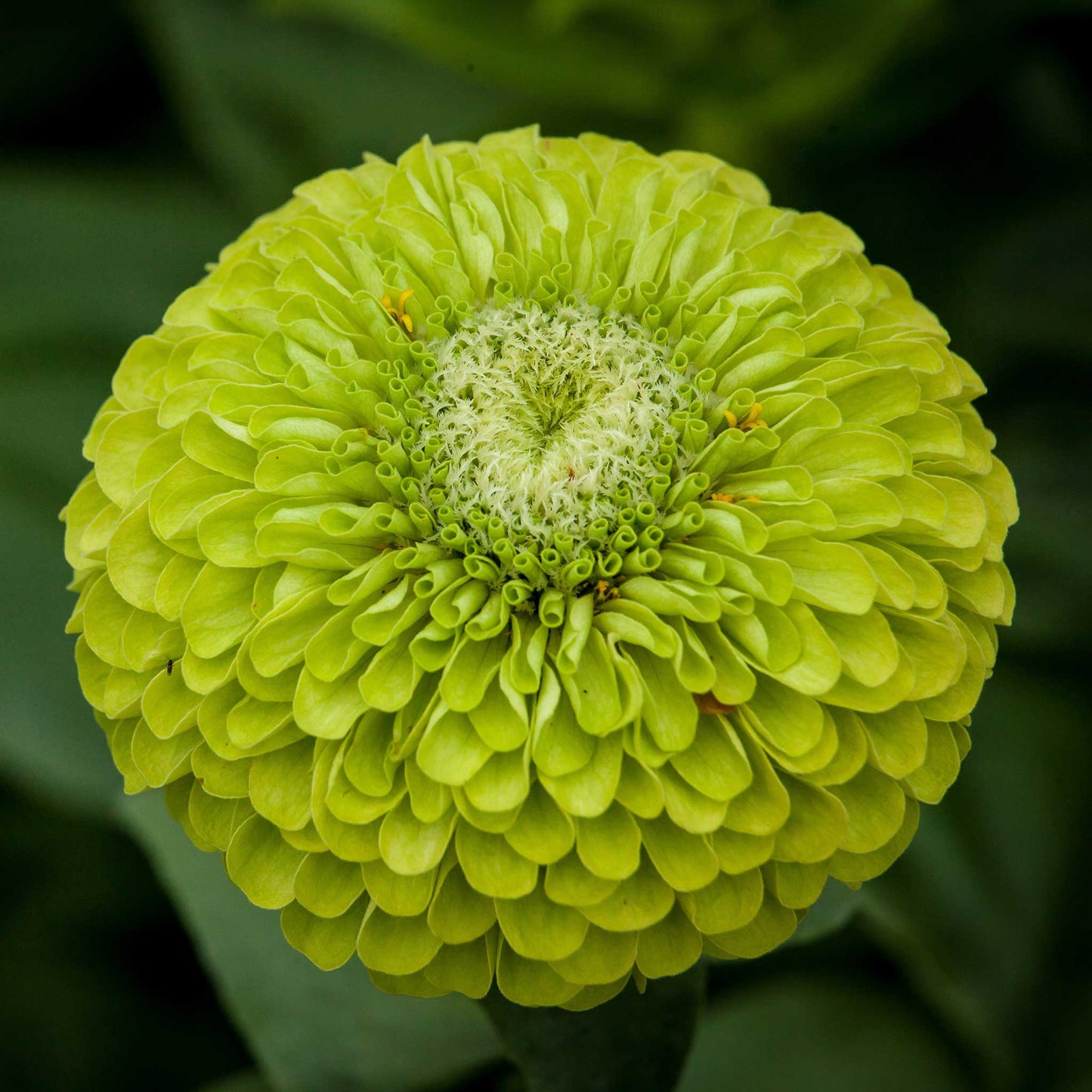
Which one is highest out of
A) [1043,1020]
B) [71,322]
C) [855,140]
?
[855,140]

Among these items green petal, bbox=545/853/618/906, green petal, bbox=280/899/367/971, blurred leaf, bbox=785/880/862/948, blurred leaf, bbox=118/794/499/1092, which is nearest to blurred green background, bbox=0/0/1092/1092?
blurred leaf, bbox=118/794/499/1092

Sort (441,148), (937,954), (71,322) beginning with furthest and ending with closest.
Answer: (71,322) → (937,954) → (441,148)

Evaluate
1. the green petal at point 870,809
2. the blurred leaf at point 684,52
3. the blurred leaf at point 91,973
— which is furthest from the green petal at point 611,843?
the blurred leaf at point 684,52

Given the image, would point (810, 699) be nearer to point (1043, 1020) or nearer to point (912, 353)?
point (912, 353)

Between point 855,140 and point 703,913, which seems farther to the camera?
point 855,140

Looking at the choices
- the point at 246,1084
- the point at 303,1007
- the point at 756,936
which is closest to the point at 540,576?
the point at 756,936

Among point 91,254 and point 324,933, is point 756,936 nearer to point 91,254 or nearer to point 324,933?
point 324,933

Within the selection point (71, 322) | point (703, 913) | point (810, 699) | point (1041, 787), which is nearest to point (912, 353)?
point (810, 699)
